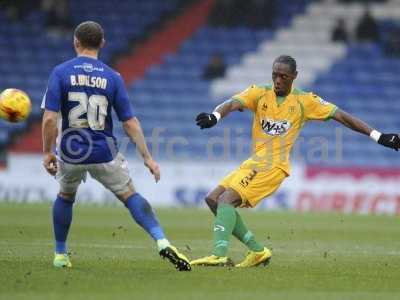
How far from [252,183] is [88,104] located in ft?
6.37

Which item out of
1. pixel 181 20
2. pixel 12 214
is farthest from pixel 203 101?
pixel 12 214

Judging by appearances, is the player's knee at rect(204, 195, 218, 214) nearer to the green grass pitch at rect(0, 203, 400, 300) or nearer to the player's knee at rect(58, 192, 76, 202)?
the green grass pitch at rect(0, 203, 400, 300)

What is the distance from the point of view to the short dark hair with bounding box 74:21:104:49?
9148 millimetres

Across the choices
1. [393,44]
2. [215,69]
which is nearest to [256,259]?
[215,69]

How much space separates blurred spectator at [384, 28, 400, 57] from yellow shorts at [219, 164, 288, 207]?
19.7 meters

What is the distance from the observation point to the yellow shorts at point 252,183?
10.2 m

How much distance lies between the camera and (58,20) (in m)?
29.6

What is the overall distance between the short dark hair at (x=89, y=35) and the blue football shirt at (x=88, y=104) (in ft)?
0.45

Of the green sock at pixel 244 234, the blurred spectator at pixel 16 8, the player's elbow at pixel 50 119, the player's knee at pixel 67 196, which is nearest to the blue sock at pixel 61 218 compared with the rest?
the player's knee at pixel 67 196

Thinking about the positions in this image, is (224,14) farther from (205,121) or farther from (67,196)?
(67,196)

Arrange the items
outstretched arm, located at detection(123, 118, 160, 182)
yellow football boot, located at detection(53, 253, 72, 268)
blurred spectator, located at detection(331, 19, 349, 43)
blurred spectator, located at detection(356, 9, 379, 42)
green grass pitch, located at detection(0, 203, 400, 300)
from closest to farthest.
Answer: green grass pitch, located at detection(0, 203, 400, 300) < outstretched arm, located at detection(123, 118, 160, 182) < yellow football boot, located at detection(53, 253, 72, 268) < blurred spectator, located at detection(356, 9, 379, 42) < blurred spectator, located at detection(331, 19, 349, 43)

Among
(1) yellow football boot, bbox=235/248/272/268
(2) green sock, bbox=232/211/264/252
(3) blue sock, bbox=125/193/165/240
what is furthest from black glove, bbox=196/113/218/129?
(1) yellow football boot, bbox=235/248/272/268

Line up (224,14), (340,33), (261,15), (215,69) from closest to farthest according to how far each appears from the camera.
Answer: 1. (215,69)
2. (340,33)
3. (261,15)
4. (224,14)

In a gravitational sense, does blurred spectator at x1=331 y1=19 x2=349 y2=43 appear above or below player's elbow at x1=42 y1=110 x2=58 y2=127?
above
